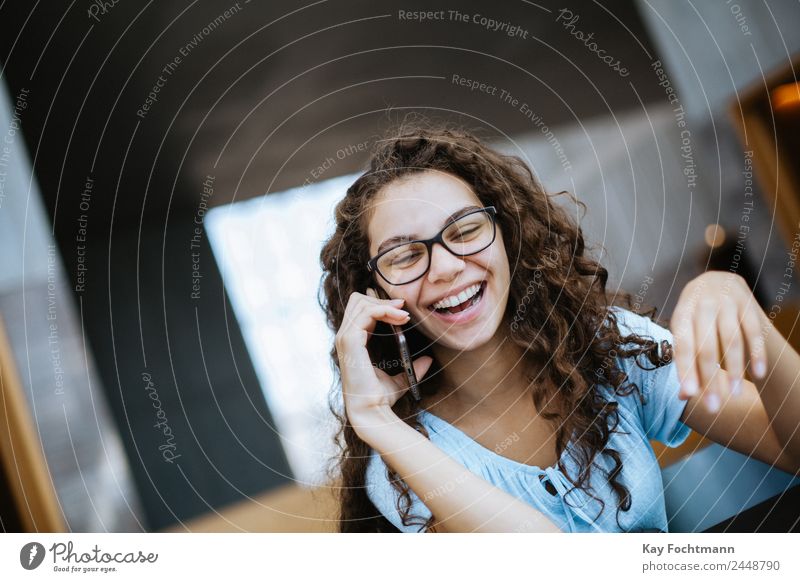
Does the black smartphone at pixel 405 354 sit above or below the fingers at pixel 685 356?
above

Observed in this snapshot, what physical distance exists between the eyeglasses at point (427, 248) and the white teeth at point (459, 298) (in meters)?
0.03

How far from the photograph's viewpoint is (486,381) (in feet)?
1.92

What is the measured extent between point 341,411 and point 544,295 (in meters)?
0.23

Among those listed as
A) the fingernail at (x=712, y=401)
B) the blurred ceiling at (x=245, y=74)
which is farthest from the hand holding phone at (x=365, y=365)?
the fingernail at (x=712, y=401)

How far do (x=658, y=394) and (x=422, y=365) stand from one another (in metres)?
0.23

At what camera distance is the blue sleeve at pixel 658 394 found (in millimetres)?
569

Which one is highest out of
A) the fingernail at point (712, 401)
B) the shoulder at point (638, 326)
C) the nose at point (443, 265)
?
the nose at point (443, 265)

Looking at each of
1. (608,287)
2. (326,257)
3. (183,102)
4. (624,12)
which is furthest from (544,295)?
(183,102)

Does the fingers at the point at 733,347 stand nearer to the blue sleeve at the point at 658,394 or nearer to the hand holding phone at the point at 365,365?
the blue sleeve at the point at 658,394

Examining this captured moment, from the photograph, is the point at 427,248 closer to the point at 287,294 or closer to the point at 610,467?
the point at 287,294

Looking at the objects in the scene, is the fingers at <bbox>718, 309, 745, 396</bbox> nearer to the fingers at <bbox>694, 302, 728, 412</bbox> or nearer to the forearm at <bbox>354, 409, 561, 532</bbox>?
the fingers at <bbox>694, 302, 728, 412</bbox>

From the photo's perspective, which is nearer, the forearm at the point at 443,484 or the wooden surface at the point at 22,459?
the forearm at the point at 443,484

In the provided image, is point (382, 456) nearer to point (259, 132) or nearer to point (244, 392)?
point (244, 392)
